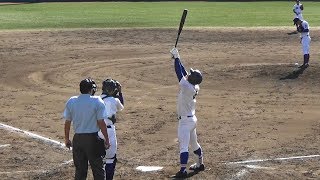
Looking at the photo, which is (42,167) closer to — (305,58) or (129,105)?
(129,105)

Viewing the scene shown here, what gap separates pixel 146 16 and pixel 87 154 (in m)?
34.7

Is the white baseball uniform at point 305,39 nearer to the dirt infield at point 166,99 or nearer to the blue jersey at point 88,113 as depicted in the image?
the dirt infield at point 166,99

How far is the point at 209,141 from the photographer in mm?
13625

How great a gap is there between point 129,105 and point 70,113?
7977 millimetres

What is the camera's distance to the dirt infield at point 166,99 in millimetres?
11984

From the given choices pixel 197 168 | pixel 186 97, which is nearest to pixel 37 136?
pixel 197 168

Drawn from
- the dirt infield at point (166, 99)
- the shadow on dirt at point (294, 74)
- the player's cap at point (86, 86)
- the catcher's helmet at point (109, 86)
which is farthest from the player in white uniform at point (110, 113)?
the shadow on dirt at point (294, 74)

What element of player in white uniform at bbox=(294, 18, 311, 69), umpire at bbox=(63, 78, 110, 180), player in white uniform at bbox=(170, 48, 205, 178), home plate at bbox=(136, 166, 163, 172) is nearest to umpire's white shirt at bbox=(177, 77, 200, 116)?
A: player in white uniform at bbox=(170, 48, 205, 178)

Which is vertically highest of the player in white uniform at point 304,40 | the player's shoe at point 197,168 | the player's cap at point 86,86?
the player's cap at point 86,86

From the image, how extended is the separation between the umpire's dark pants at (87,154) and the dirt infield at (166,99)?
1731 millimetres

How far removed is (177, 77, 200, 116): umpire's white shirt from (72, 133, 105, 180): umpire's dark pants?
7.58 feet

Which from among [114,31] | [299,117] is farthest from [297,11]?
[299,117]

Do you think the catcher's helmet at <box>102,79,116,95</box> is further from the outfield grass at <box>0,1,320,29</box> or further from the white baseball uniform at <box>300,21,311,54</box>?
the outfield grass at <box>0,1,320,29</box>

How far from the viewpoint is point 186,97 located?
11125mm
